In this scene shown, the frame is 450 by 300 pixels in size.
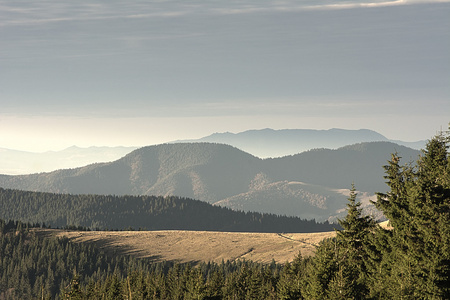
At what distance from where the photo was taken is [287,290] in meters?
49.7

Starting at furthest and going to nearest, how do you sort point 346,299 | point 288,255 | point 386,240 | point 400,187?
1. point 288,255
2. point 400,187
3. point 386,240
4. point 346,299

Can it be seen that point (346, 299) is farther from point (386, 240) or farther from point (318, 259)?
point (386, 240)

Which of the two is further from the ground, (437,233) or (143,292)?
(437,233)

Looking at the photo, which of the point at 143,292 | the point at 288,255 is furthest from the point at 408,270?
the point at 288,255

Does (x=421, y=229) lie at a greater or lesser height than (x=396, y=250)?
greater

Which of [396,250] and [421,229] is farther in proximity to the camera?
[396,250]

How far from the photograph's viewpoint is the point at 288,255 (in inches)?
7515

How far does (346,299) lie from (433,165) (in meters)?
20.7

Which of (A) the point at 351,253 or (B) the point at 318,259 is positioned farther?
(A) the point at 351,253

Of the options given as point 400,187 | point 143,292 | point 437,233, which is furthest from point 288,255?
point 437,233

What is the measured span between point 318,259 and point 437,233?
8949mm

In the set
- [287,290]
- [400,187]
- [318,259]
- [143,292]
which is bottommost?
[143,292]

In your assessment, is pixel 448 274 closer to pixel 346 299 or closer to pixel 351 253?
pixel 346 299

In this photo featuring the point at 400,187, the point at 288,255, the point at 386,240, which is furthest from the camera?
the point at 288,255
